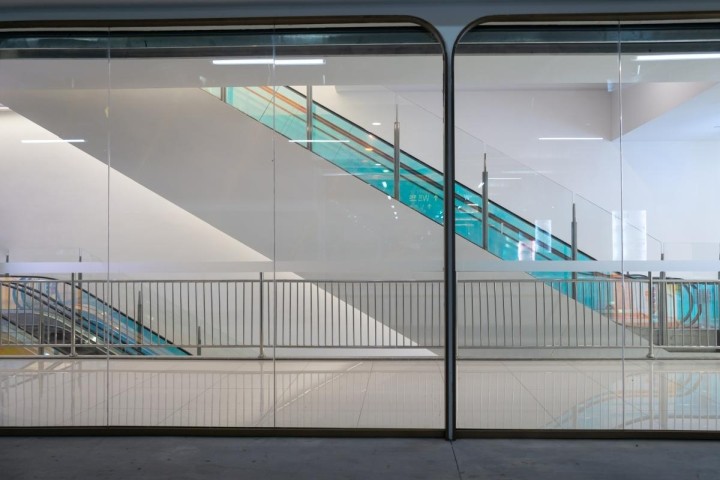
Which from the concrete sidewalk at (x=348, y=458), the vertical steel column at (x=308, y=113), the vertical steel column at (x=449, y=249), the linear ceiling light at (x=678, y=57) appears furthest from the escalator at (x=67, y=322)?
the linear ceiling light at (x=678, y=57)

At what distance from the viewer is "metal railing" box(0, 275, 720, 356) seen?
557 cm

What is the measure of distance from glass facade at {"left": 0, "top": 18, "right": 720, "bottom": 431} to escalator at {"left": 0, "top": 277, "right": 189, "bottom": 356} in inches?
7.6

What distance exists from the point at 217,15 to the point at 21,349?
3893mm

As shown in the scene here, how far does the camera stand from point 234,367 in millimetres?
6199

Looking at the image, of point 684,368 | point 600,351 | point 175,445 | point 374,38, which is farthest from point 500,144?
point 175,445

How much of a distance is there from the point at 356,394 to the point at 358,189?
194cm

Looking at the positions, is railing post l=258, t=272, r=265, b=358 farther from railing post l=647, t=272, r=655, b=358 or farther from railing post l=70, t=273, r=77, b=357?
railing post l=647, t=272, r=655, b=358

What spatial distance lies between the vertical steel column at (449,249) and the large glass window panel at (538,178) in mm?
337

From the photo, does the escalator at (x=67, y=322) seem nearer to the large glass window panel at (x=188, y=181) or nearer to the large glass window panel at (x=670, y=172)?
the large glass window panel at (x=188, y=181)

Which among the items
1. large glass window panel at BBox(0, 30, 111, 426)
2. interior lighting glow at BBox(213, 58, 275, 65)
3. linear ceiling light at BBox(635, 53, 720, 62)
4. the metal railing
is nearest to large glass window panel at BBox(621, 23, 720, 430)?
linear ceiling light at BBox(635, 53, 720, 62)

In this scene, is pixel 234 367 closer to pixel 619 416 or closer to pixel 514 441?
pixel 514 441

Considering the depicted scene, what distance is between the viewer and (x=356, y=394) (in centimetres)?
573

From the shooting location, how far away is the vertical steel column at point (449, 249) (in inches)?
195

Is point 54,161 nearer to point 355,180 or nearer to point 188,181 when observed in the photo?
point 188,181
